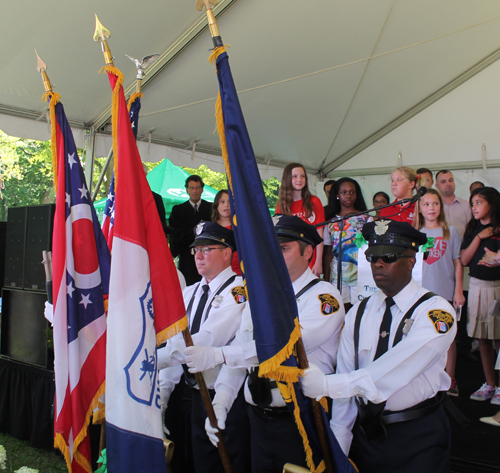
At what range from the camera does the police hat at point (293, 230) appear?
226cm

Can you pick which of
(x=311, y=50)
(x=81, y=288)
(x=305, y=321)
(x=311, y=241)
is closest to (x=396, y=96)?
(x=311, y=50)

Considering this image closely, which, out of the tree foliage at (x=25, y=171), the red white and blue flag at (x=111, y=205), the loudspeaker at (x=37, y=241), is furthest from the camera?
the tree foliage at (x=25, y=171)

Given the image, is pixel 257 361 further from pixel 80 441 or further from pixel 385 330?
pixel 80 441

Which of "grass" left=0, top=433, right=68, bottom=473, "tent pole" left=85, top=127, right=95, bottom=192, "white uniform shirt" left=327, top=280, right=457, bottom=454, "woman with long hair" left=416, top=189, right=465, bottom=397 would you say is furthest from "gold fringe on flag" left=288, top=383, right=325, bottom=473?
"tent pole" left=85, top=127, right=95, bottom=192

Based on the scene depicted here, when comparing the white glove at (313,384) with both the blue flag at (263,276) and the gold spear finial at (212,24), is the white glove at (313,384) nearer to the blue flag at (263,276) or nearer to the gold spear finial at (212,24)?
the blue flag at (263,276)

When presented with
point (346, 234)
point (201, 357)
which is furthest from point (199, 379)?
point (346, 234)

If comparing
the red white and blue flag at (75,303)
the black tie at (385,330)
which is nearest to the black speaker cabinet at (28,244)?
the red white and blue flag at (75,303)

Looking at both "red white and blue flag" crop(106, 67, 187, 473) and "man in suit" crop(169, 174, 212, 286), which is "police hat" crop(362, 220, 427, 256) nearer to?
"red white and blue flag" crop(106, 67, 187, 473)

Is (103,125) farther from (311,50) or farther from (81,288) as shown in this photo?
(81,288)

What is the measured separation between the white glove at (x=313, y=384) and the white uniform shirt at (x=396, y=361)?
0.12 feet

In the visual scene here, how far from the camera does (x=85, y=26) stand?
12.8 feet

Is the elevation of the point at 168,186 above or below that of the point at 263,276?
above

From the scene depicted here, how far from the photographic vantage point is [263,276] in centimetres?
156

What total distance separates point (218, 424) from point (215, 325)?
0.54m
